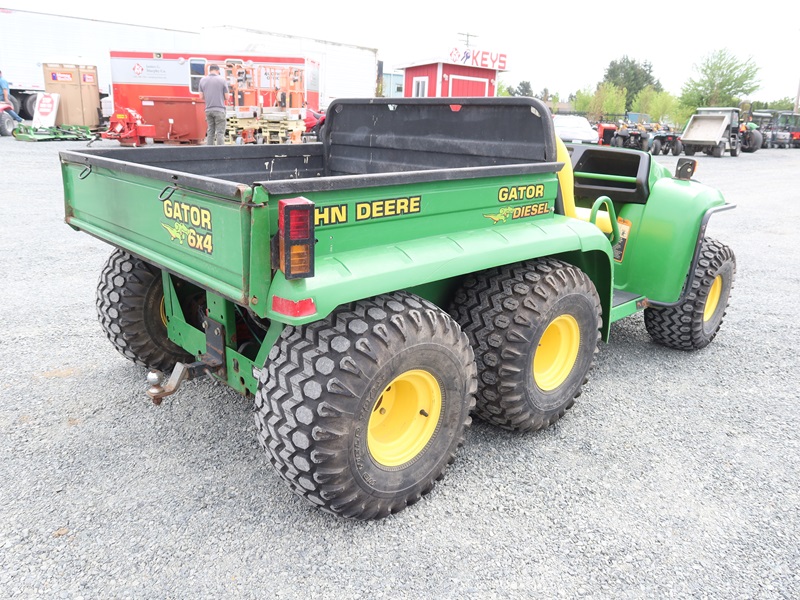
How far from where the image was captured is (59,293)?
5.25 meters

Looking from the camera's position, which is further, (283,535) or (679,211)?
(679,211)

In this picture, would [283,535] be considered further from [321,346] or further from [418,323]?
[418,323]

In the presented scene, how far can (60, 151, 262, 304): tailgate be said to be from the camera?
2.21 metres

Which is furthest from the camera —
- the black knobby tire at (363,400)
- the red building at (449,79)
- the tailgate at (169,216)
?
the red building at (449,79)

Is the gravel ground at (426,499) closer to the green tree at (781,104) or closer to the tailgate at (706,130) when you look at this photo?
the tailgate at (706,130)

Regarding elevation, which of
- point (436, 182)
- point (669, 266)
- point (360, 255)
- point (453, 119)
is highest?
point (453, 119)

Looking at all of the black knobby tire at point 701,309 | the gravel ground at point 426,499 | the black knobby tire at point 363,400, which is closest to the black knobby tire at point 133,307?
the gravel ground at point 426,499

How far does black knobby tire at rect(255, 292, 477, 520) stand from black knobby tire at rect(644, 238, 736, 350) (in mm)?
2320

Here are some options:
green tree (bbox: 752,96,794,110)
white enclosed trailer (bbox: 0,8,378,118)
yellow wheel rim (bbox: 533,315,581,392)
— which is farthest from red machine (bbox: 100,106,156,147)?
green tree (bbox: 752,96,794,110)

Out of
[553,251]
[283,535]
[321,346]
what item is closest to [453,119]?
[553,251]

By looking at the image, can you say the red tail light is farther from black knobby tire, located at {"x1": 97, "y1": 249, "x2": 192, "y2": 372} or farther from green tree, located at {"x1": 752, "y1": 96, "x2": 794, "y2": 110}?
green tree, located at {"x1": 752, "y1": 96, "x2": 794, "y2": 110}

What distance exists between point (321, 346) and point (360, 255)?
0.38 meters

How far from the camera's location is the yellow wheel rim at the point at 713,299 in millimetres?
4625

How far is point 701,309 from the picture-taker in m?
4.40
